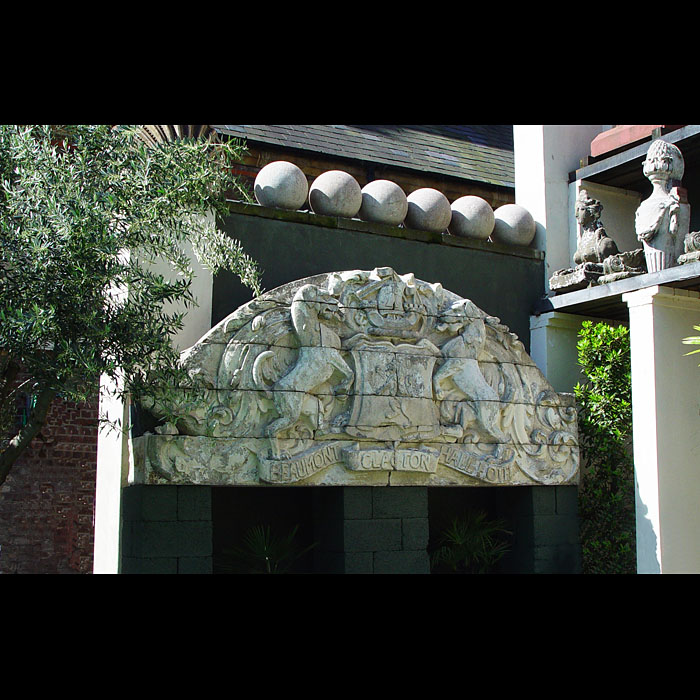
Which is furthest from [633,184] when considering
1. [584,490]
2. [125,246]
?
[125,246]

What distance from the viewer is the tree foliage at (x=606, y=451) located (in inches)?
365

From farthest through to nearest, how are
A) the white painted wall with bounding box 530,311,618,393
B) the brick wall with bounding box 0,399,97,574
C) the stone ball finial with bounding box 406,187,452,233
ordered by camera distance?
the brick wall with bounding box 0,399,97,574 → the white painted wall with bounding box 530,311,618,393 → the stone ball finial with bounding box 406,187,452,233

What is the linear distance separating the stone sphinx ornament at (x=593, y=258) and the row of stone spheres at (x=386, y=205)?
24.3 inches

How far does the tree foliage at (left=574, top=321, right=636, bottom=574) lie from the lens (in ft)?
30.4

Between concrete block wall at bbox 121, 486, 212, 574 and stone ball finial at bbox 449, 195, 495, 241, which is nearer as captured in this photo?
concrete block wall at bbox 121, 486, 212, 574

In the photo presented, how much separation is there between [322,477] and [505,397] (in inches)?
78.1

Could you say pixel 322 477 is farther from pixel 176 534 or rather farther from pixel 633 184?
pixel 633 184

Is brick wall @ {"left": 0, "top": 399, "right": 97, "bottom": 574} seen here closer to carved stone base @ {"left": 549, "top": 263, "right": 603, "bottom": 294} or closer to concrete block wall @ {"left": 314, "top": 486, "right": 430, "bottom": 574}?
concrete block wall @ {"left": 314, "top": 486, "right": 430, "bottom": 574}

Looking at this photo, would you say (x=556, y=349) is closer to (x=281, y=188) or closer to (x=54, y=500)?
(x=281, y=188)

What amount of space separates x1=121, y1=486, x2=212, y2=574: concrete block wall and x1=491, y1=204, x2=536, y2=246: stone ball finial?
444 cm

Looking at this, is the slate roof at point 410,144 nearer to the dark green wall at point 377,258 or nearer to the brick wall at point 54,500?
the dark green wall at point 377,258

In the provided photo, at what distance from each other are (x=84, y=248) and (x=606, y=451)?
18.2ft

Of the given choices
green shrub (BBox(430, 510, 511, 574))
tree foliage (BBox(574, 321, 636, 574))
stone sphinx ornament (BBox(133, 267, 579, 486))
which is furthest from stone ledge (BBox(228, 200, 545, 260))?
green shrub (BBox(430, 510, 511, 574))

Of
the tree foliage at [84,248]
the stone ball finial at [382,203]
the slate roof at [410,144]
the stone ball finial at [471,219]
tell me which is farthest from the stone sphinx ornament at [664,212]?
the tree foliage at [84,248]
